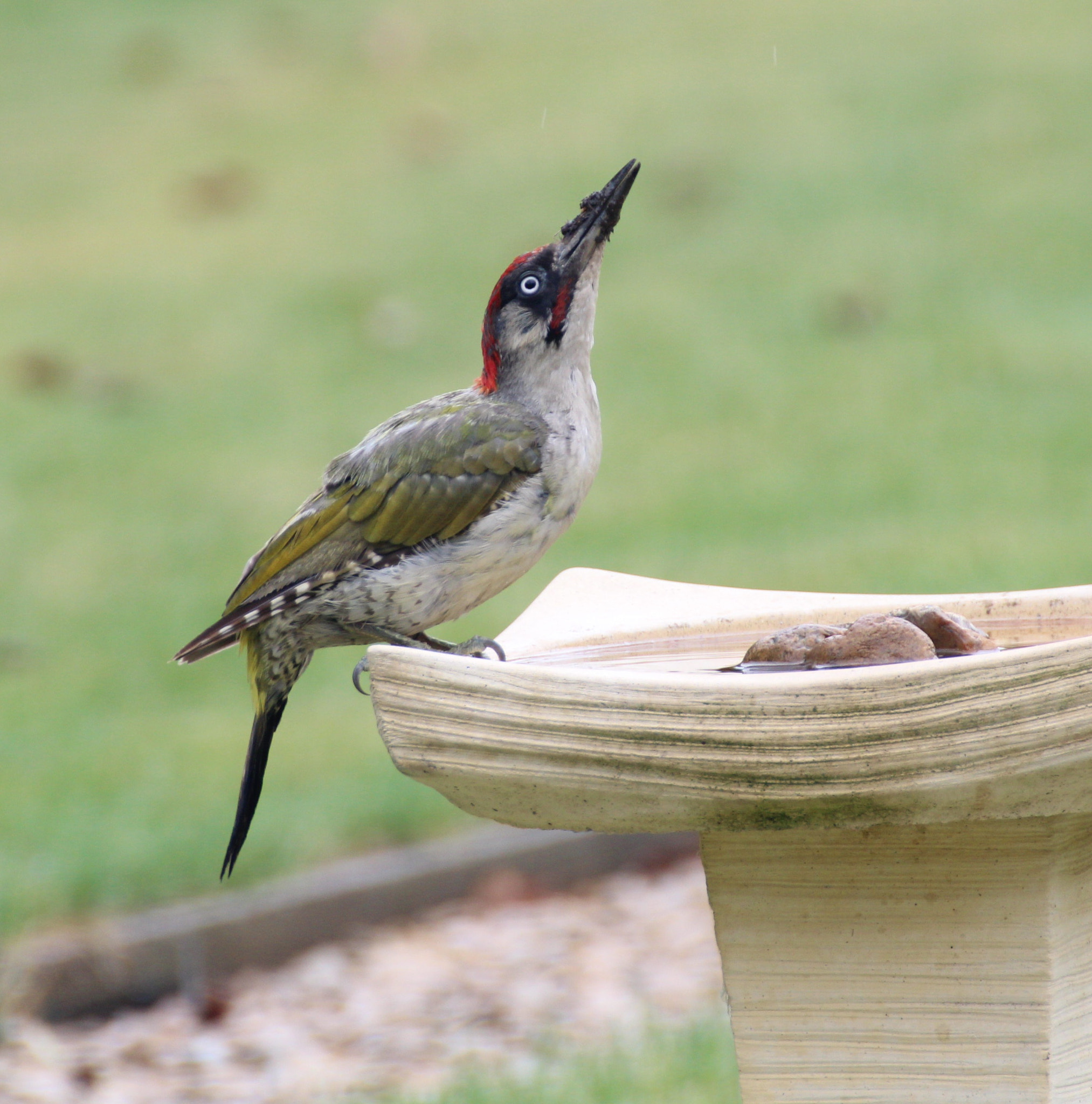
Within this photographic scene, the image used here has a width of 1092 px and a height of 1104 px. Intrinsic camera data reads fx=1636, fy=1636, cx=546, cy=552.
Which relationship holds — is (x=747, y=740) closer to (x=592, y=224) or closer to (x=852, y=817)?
(x=852, y=817)

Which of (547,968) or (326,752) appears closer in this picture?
(547,968)

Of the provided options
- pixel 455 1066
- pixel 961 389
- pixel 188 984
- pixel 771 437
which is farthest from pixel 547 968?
pixel 961 389

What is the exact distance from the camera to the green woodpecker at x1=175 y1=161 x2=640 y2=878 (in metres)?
3.17

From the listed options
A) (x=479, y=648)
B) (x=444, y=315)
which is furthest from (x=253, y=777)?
(x=444, y=315)

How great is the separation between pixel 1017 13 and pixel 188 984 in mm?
11569

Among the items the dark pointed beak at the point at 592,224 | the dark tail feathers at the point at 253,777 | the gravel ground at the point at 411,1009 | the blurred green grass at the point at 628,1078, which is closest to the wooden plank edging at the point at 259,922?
the gravel ground at the point at 411,1009

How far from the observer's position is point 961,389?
8.62 m

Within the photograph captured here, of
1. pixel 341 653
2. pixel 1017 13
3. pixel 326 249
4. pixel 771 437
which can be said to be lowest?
pixel 341 653

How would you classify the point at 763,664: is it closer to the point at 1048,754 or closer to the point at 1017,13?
the point at 1048,754

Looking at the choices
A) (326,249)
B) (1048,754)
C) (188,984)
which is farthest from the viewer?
(326,249)

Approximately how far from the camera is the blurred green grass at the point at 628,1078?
3936 mm

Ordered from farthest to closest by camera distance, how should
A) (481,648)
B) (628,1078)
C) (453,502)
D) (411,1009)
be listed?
(411,1009) → (628,1078) → (453,502) → (481,648)

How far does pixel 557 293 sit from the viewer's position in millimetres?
3229

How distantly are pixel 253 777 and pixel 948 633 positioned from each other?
1414 mm
